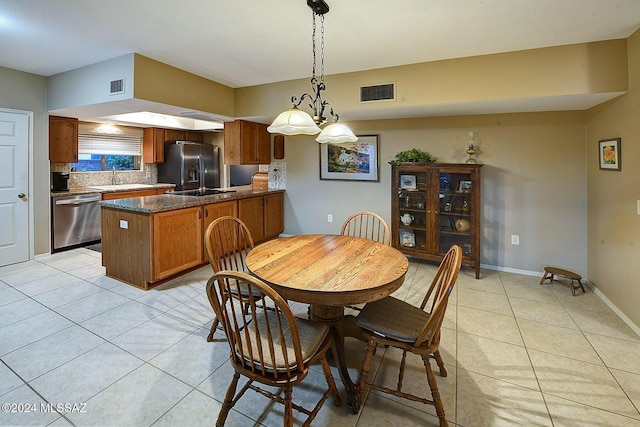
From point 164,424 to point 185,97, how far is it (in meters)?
3.27

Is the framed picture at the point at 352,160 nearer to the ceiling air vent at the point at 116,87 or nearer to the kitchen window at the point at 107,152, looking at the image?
the ceiling air vent at the point at 116,87

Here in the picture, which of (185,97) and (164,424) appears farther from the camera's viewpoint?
(185,97)

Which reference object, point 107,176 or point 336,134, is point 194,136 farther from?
point 336,134

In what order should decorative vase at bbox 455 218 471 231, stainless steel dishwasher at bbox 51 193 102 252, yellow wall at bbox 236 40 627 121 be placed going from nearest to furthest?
yellow wall at bbox 236 40 627 121 < decorative vase at bbox 455 218 471 231 < stainless steel dishwasher at bbox 51 193 102 252

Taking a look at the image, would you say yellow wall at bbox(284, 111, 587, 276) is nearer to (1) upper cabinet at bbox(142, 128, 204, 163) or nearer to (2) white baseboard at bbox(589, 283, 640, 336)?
(2) white baseboard at bbox(589, 283, 640, 336)

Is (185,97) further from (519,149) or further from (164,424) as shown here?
(519,149)

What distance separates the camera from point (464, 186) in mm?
3740

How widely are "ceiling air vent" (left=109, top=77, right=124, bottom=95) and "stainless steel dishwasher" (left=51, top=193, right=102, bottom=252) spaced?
227 centimetres

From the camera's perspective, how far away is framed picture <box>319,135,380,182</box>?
4.48 meters

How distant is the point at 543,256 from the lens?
370cm

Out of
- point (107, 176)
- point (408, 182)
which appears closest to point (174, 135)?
point (107, 176)

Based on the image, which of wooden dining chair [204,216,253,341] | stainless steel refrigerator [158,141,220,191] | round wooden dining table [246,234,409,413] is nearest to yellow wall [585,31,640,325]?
round wooden dining table [246,234,409,413]

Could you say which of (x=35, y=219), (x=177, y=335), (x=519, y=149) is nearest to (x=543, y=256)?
(x=519, y=149)

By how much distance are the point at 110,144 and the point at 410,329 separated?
6146mm
